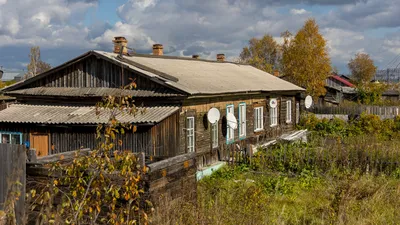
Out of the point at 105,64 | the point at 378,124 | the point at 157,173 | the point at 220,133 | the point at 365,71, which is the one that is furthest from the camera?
the point at 365,71

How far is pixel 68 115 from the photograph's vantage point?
14430 millimetres

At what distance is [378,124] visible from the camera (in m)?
24.0

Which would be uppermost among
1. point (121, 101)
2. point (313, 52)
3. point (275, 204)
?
point (313, 52)

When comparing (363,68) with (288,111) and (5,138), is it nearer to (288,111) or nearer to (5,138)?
(288,111)

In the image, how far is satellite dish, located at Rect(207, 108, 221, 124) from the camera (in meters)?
15.3

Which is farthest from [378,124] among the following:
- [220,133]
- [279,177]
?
[279,177]

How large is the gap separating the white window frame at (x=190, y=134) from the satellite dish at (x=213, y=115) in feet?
2.20

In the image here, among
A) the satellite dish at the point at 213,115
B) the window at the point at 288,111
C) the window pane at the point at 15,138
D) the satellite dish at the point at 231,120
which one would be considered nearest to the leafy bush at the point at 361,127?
the window at the point at 288,111

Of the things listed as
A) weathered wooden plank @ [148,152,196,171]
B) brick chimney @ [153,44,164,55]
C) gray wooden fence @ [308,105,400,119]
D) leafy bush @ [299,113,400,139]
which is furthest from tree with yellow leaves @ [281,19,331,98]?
weathered wooden plank @ [148,152,196,171]

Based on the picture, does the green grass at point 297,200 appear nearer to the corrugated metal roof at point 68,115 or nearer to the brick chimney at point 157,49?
the corrugated metal roof at point 68,115

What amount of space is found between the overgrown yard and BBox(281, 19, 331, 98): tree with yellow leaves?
2922 cm

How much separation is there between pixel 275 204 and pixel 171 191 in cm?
394

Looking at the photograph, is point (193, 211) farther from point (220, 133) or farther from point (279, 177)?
point (220, 133)

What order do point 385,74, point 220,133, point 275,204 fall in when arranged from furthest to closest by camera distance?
point 385,74
point 220,133
point 275,204
